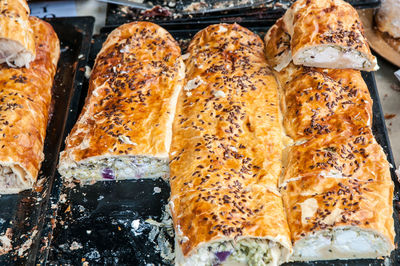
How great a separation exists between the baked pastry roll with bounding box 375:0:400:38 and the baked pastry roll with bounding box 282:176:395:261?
274 centimetres

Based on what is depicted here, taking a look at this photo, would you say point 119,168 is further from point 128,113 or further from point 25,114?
point 25,114

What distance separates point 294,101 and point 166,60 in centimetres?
159

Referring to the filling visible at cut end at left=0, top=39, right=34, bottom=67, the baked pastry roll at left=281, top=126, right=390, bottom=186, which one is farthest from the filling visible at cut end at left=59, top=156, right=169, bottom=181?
the filling visible at cut end at left=0, top=39, right=34, bottom=67

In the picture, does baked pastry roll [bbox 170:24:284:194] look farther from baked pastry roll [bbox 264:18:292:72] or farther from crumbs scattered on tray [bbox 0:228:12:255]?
crumbs scattered on tray [bbox 0:228:12:255]

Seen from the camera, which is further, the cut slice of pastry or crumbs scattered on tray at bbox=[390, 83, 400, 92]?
crumbs scattered on tray at bbox=[390, 83, 400, 92]

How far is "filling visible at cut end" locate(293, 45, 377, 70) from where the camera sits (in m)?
5.32

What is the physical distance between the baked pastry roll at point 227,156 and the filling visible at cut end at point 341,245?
0.71 feet

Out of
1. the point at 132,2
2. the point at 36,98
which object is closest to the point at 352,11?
the point at 132,2

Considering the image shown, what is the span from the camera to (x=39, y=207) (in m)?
5.08

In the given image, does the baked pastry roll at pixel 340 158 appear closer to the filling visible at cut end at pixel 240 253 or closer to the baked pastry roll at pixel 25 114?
the filling visible at cut end at pixel 240 253

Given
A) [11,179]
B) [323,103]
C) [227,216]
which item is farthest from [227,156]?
[11,179]

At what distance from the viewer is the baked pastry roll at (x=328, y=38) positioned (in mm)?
5281

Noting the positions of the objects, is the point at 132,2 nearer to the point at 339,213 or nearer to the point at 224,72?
the point at 224,72

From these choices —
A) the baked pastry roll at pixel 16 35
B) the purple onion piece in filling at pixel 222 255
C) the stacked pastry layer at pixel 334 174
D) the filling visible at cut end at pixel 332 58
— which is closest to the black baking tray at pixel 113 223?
the stacked pastry layer at pixel 334 174
